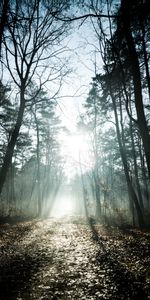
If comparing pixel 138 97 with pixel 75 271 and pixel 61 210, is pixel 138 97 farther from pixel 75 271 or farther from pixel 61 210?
pixel 61 210

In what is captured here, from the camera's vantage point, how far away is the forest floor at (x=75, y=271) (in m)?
4.96

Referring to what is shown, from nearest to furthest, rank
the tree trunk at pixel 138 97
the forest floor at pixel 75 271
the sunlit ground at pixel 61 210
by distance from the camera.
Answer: the forest floor at pixel 75 271 < the tree trunk at pixel 138 97 < the sunlit ground at pixel 61 210

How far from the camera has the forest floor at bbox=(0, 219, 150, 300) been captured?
4965 mm

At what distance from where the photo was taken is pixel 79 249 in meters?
9.50

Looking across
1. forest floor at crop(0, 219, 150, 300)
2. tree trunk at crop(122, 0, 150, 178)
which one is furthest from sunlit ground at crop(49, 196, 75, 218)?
tree trunk at crop(122, 0, 150, 178)

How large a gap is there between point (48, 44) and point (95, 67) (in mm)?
3793

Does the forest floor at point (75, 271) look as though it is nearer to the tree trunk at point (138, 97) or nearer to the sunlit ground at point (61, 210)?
the tree trunk at point (138, 97)

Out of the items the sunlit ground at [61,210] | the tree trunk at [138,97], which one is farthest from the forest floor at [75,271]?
the sunlit ground at [61,210]

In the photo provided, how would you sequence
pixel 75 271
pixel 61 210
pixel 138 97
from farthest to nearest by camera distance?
pixel 61 210 → pixel 138 97 → pixel 75 271

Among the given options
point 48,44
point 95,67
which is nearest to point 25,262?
point 48,44

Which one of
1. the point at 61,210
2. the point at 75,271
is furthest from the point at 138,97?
the point at 61,210

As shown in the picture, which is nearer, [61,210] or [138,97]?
[138,97]

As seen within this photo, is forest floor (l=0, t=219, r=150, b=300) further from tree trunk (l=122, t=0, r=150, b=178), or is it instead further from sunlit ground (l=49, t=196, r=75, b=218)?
sunlit ground (l=49, t=196, r=75, b=218)

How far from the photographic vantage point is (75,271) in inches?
255
